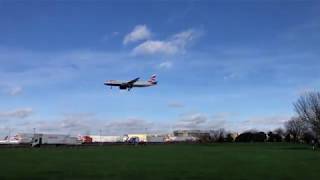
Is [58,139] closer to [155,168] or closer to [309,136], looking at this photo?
[309,136]

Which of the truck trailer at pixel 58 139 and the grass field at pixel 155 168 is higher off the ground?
the truck trailer at pixel 58 139

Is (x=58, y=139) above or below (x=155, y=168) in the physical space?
above

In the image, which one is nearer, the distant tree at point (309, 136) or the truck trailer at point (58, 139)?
the distant tree at point (309, 136)

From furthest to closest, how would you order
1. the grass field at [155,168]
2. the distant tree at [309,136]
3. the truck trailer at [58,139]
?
1. the truck trailer at [58,139]
2. the distant tree at [309,136]
3. the grass field at [155,168]

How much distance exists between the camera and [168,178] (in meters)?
28.2

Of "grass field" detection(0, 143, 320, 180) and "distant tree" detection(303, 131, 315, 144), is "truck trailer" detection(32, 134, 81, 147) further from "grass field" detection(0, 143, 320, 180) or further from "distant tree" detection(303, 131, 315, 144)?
"grass field" detection(0, 143, 320, 180)

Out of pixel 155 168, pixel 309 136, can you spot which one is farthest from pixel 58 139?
pixel 155 168

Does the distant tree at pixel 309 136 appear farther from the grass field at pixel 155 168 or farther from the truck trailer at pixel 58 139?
the grass field at pixel 155 168

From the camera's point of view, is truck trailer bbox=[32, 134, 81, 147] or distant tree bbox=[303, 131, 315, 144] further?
truck trailer bbox=[32, 134, 81, 147]

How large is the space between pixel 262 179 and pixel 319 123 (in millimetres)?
90134

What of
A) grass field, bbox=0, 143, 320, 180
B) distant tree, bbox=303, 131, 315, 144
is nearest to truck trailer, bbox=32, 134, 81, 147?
distant tree, bbox=303, 131, 315, 144

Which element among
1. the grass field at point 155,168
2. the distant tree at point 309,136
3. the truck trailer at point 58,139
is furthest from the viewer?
the truck trailer at point 58,139

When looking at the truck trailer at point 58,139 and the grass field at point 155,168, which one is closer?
the grass field at point 155,168

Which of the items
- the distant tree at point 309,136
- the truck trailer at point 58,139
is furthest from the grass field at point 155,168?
the truck trailer at point 58,139
